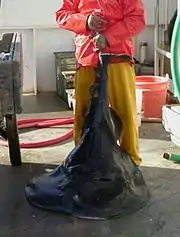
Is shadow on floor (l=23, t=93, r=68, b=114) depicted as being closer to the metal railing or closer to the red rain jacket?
the metal railing

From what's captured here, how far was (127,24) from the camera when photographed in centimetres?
243

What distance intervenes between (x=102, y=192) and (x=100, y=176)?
0.25ft

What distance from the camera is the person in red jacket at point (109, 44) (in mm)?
2432

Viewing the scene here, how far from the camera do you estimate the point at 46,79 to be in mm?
5000

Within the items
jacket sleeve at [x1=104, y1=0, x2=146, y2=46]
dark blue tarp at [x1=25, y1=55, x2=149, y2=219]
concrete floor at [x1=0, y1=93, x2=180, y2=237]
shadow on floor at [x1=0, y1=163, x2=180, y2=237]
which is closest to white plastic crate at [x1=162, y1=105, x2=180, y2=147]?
concrete floor at [x1=0, y1=93, x2=180, y2=237]

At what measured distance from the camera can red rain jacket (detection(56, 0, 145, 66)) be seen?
2.44 metres

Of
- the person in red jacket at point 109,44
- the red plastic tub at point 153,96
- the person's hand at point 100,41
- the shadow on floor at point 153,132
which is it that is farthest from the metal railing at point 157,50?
the person's hand at point 100,41

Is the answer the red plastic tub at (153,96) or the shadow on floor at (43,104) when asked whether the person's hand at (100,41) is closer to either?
the red plastic tub at (153,96)

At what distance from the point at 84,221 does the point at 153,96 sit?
1732 mm

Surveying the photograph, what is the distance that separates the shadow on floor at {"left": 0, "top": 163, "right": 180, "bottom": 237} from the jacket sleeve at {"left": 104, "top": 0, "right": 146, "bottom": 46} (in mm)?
830

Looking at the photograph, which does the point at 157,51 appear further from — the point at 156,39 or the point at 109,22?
the point at 109,22

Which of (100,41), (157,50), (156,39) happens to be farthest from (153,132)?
(100,41)

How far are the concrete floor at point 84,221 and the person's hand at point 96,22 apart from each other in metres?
0.89

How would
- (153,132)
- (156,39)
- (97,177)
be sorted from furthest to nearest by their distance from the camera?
(156,39)
(153,132)
(97,177)
